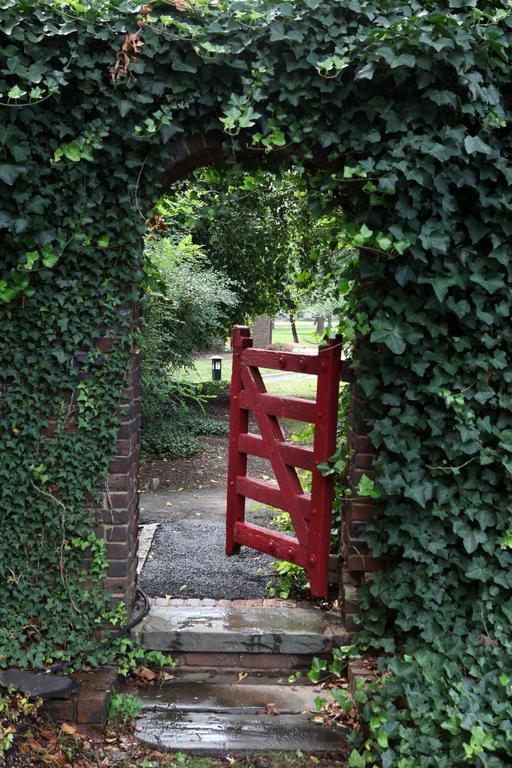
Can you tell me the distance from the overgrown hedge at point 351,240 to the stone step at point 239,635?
39 centimetres

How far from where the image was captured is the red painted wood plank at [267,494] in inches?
176

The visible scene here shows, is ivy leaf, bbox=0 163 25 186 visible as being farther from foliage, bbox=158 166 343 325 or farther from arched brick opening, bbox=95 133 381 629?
foliage, bbox=158 166 343 325

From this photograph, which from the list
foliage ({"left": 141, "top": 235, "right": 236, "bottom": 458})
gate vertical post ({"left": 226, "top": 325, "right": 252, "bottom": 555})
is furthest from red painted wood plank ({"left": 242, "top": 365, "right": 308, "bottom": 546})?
foliage ({"left": 141, "top": 235, "right": 236, "bottom": 458})

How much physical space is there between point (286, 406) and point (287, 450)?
0.94 feet

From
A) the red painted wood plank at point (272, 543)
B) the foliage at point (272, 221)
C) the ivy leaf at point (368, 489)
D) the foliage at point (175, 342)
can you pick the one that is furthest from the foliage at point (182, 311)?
the ivy leaf at point (368, 489)

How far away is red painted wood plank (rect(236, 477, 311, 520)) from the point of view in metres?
4.48

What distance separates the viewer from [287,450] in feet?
15.1

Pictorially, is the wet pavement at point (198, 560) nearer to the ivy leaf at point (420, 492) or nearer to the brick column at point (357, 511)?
the brick column at point (357, 511)

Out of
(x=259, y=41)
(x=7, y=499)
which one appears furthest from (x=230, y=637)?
(x=259, y=41)

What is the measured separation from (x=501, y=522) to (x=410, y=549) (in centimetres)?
49

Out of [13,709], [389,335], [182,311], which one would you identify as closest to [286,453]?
[389,335]

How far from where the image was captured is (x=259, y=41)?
355 cm

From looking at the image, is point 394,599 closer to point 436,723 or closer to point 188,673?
point 436,723

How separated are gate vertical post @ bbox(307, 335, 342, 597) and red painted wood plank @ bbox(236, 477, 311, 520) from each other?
0.48 ft
